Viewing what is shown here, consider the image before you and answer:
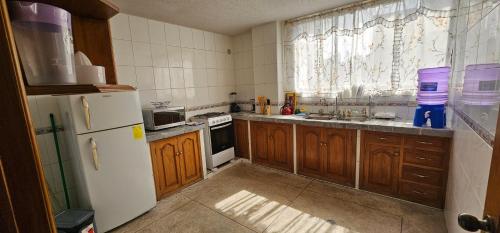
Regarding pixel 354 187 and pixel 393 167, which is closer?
pixel 393 167

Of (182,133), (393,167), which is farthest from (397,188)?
(182,133)

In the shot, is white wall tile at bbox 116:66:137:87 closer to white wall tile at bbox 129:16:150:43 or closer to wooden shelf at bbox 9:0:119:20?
white wall tile at bbox 129:16:150:43

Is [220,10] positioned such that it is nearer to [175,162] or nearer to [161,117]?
[161,117]

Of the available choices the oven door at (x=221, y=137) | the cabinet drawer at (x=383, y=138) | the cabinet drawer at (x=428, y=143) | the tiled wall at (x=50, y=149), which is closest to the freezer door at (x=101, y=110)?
the tiled wall at (x=50, y=149)

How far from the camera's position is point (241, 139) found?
354cm

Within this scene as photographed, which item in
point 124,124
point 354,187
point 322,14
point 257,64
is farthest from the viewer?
point 257,64

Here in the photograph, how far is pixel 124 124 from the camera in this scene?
1923 millimetres

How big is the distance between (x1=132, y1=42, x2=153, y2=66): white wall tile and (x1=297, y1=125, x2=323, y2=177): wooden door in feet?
7.28

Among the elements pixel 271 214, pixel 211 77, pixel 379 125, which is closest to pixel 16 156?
pixel 271 214

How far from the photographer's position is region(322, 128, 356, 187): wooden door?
2430 millimetres

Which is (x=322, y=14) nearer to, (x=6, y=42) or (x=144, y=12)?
(x=144, y=12)

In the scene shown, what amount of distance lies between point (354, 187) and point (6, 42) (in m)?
2.90

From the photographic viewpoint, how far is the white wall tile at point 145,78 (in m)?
2.70

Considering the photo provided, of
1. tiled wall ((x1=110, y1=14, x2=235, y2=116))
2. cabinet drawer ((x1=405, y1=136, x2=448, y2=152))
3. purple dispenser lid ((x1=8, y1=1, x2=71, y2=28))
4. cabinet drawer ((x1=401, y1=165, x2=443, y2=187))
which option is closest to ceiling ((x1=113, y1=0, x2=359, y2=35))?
tiled wall ((x1=110, y1=14, x2=235, y2=116))
